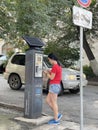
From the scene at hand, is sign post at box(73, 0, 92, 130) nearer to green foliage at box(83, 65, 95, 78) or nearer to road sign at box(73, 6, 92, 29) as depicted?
road sign at box(73, 6, 92, 29)

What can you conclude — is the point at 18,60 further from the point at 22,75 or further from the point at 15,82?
the point at 15,82

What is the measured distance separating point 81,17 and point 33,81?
2315mm

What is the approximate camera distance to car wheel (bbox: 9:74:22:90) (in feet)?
46.2

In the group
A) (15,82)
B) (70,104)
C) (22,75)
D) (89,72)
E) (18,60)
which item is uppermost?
(18,60)

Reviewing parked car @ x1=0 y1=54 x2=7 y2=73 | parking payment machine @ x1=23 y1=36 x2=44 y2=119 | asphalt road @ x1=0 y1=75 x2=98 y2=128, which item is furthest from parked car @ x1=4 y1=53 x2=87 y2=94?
parked car @ x1=0 y1=54 x2=7 y2=73

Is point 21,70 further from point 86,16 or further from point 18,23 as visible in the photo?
point 86,16

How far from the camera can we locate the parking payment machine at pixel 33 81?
7.87 meters

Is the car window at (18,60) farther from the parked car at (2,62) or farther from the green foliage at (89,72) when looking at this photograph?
the parked car at (2,62)

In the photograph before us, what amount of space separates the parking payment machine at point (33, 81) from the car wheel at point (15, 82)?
6072mm

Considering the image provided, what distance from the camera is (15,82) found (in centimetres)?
1419

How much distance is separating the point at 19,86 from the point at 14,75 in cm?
60

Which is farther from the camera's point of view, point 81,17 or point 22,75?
point 22,75

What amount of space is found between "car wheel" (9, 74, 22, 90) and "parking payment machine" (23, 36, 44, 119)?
607 centimetres

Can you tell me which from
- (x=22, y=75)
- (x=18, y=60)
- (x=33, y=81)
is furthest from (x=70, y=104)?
(x=18, y=60)
